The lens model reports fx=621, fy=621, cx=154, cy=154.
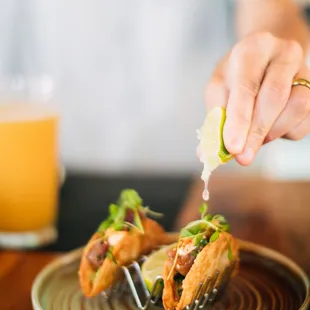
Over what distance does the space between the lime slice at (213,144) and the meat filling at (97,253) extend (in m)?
0.17

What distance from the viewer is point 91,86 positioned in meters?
2.09

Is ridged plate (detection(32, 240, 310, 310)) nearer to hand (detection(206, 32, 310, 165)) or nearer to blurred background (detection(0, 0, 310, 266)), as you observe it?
hand (detection(206, 32, 310, 165))

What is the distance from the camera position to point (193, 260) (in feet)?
2.74

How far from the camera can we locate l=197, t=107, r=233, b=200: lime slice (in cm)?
86

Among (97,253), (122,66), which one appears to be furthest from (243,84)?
(122,66)

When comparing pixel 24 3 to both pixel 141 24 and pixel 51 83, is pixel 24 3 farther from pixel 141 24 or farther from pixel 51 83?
pixel 51 83

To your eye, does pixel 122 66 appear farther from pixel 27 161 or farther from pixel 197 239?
pixel 197 239

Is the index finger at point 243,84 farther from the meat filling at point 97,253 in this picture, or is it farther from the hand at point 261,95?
the meat filling at point 97,253

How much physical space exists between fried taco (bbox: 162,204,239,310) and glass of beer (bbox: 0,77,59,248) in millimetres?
526

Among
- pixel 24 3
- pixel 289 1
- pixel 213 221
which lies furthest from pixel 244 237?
pixel 24 3

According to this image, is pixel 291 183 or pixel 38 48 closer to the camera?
pixel 291 183

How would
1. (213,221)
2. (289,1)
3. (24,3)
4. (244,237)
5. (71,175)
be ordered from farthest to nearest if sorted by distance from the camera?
(24,3), (71,175), (289,1), (244,237), (213,221)

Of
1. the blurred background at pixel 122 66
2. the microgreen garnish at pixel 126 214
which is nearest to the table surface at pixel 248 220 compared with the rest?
the microgreen garnish at pixel 126 214

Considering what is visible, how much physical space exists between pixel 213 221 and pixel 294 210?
0.62 m
